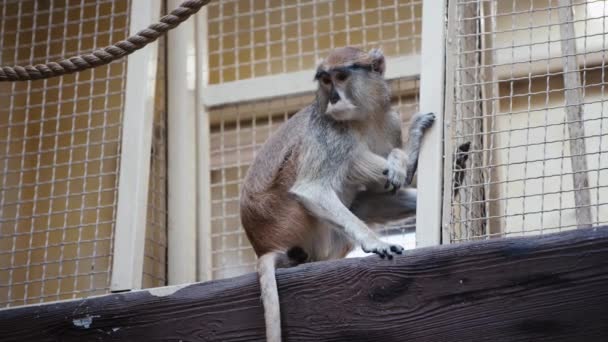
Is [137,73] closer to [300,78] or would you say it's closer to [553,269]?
[300,78]

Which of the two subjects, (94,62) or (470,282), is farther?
(94,62)

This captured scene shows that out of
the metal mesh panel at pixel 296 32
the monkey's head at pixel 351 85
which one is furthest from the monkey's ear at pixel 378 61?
the metal mesh panel at pixel 296 32

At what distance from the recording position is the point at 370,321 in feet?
11.2

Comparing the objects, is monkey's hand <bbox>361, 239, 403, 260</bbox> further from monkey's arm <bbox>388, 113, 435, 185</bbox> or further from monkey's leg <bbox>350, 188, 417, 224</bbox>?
monkey's leg <bbox>350, 188, 417, 224</bbox>

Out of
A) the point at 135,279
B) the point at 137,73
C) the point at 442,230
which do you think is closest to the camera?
the point at 442,230

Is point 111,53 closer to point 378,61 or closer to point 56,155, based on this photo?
point 378,61

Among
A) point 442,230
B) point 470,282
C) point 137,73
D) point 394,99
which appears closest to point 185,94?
point 137,73

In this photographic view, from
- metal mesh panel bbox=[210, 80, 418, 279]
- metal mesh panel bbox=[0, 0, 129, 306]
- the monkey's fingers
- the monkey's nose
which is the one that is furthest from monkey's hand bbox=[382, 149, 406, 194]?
metal mesh panel bbox=[0, 0, 129, 306]

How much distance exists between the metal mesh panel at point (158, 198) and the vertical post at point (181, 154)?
0.09ft

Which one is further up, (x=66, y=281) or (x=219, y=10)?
(x=219, y=10)

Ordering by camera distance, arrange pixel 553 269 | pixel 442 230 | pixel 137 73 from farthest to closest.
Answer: pixel 137 73 → pixel 442 230 → pixel 553 269

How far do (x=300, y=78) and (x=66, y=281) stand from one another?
1.70m

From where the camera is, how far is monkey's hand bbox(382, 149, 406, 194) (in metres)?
4.29

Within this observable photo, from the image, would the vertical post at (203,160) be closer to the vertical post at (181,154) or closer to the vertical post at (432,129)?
the vertical post at (181,154)
